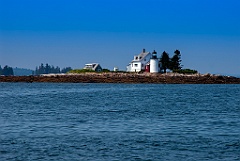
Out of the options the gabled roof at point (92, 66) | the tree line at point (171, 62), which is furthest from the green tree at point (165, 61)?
the gabled roof at point (92, 66)

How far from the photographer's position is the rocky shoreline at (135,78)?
137m

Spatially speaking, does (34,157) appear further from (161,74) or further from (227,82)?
(227,82)

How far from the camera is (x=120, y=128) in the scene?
30.9 meters

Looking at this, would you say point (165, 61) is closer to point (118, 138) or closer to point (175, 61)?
point (175, 61)

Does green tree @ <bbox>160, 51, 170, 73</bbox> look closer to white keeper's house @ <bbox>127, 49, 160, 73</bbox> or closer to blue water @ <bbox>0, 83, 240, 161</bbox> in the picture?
white keeper's house @ <bbox>127, 49, 160, 73</bbox>

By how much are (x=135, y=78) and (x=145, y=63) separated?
35.7 ft

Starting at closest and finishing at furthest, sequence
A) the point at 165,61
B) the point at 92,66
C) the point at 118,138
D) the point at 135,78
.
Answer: the point at 118,138 < the point at 135,78 < the point at 165,61 < the point at 92,66

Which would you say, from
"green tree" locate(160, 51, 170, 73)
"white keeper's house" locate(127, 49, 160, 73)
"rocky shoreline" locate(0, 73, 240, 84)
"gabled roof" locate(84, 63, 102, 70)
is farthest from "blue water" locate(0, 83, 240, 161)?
"gabled roof" locate(84, 63, 102, 70)

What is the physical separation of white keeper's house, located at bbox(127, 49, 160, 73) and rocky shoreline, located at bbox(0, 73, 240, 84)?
3536 millimetres

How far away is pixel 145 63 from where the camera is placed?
5782 inches

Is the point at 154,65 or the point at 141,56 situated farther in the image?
the point at 141,56

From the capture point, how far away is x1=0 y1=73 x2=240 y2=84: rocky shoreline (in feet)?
449

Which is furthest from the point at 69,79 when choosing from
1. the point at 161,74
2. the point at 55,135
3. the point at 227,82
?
the point at 55,135

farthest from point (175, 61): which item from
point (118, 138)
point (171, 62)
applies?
point (118, 138)
